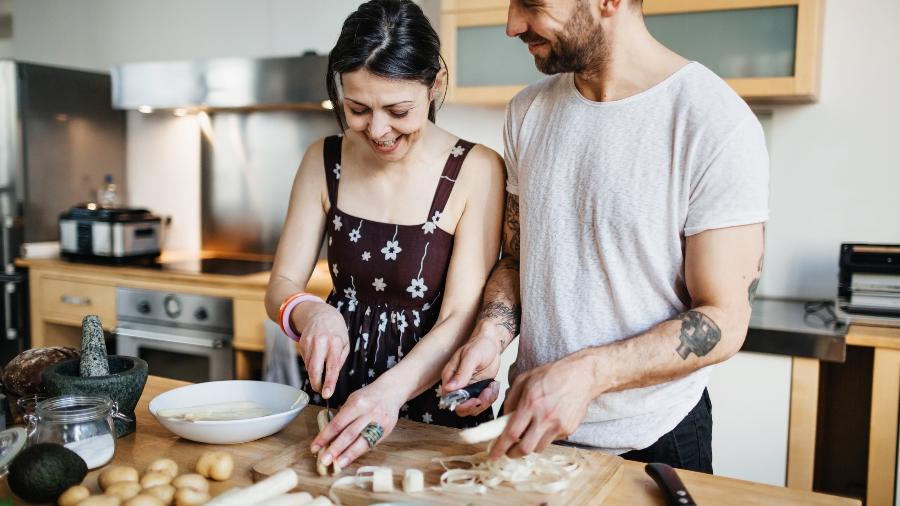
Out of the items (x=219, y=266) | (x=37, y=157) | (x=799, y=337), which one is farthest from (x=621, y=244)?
(x=37, y=157)

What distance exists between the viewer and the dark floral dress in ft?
4.93

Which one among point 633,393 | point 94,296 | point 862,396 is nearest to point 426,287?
point 633,393

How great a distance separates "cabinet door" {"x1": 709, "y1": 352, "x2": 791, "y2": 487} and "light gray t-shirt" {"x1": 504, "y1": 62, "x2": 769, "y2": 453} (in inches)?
42.3

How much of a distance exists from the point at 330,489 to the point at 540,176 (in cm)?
64

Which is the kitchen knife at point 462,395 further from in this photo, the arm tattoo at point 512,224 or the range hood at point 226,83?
the range hood at point 226,83

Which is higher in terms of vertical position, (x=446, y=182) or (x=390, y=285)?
(x=446, y=182)

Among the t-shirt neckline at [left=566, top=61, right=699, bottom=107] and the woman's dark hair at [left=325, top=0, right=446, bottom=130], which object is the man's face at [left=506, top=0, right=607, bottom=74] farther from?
the woman's dark hair at [left=325, top=0, right=446, bottom=130]

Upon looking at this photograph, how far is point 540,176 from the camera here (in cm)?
136

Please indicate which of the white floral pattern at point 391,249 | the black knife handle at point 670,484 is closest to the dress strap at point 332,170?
the white floral pattern at point 391,249

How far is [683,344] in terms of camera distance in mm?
1137

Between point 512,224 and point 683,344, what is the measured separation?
0.47 meters

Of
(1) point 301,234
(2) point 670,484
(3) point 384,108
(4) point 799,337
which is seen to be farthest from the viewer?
(4) point 799,337

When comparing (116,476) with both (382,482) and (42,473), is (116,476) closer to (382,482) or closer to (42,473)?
(42,473)

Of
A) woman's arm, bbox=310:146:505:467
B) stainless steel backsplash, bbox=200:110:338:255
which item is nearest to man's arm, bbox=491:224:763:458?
woman's arm, bbox=310:146:505:467
